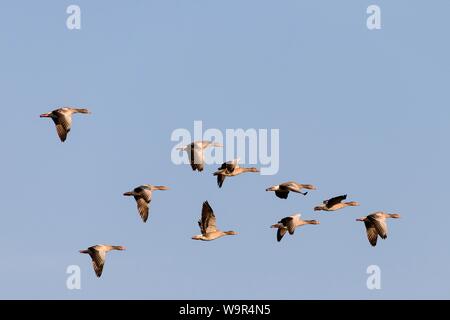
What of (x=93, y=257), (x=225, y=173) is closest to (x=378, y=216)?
(x=225, y=173)

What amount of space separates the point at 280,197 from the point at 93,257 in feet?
29.3

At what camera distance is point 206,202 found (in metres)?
64.8

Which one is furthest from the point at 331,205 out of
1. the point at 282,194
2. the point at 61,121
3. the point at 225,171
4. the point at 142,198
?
the point at 61,121

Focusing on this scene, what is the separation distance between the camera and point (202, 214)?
65.5 meters

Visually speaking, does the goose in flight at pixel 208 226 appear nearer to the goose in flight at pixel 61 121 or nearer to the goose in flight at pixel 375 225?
the goose in flight at pixel 375 225

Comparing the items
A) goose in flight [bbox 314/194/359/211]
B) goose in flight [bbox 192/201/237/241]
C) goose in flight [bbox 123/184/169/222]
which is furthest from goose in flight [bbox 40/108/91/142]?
goose in flight [bbox 314/194/359/211]

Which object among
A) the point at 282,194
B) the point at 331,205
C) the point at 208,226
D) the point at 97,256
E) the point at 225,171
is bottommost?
the point at 97,256

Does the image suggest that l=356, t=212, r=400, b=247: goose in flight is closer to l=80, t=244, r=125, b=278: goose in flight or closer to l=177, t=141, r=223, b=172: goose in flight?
l=177, t=141, r=223, b=172: goose in flight

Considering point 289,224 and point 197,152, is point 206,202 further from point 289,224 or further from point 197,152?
point 289,224

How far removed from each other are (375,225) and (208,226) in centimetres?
755

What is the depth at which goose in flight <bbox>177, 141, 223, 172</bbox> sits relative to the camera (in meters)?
63.3

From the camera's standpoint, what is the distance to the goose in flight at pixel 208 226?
6531cm

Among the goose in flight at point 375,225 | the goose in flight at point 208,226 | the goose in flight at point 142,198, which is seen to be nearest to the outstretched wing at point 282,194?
the goose in flight at point 208,226
